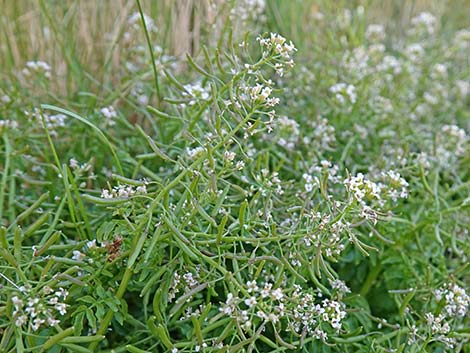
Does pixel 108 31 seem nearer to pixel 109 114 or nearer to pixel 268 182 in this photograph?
pixel 109 114

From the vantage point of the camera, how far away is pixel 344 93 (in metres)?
1.86

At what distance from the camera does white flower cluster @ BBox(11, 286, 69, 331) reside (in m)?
1.01

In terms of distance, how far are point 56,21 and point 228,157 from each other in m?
1.17

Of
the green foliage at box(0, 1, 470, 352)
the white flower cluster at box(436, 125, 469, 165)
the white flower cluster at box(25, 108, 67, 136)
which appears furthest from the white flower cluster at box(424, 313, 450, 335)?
the white flower cluster at box(25, 108, 67, 136)

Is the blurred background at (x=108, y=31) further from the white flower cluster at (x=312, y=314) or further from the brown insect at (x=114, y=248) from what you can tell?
the white flower cluster at (x=312, y=314)

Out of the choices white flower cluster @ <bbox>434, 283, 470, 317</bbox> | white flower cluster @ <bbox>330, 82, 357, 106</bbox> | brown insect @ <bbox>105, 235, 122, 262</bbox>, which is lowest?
white flower cluster @ <bbox>434, 283, 470, 317</bbox>

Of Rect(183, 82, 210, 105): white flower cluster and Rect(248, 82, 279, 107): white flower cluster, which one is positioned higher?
A: Rect(248, 82, 279, 107): white flower cluster

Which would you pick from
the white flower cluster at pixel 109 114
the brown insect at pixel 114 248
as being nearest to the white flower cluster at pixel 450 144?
the white flower cluster at pixel 109 114

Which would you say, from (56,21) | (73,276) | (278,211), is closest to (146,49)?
(56,21)

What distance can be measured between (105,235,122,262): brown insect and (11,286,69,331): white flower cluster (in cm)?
10

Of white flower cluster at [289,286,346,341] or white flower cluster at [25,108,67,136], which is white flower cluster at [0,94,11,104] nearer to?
white flower cluster at [25,108,67,136]

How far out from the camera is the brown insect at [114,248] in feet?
3.72

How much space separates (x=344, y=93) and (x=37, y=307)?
3.73ft

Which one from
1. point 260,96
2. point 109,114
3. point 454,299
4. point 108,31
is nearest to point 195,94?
point 109,114
